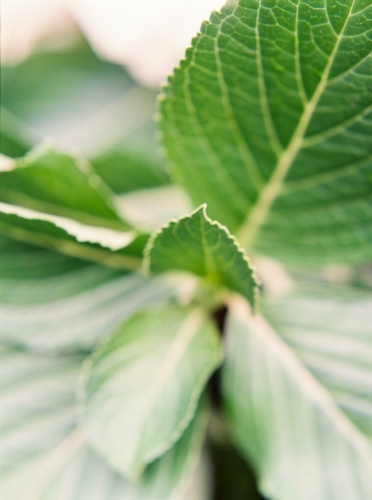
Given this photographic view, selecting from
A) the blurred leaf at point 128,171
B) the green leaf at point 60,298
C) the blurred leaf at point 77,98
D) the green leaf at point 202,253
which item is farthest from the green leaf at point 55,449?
the blurred leaf at point 77,98

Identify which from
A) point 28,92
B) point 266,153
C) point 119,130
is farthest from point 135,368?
point 28,92

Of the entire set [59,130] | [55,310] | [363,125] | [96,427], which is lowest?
[96,427]

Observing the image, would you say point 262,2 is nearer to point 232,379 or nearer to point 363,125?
point 363,125

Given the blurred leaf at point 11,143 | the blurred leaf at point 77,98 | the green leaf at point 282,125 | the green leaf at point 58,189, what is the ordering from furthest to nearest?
the blurred leaf at point 77,98, the blurred leaf at point 11,143, the green leaf at point 58,189, the green leaf at point 282,125

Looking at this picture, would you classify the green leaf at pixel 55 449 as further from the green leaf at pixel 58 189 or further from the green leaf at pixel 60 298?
the green leaf at pixel 58 189

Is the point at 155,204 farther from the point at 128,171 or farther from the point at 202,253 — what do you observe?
the point at 202,253

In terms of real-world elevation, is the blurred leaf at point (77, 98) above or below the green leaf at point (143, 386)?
above
